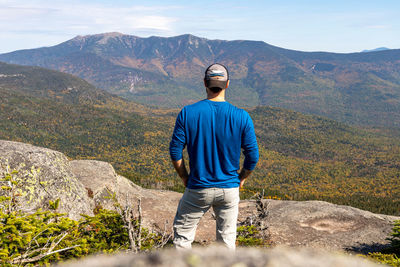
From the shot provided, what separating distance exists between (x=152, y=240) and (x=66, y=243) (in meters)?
2.52

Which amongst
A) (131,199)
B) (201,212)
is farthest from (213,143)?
(131,199)

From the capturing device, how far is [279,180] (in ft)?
487

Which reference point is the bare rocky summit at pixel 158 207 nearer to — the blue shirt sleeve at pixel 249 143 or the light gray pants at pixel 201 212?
the light gray pants at pixel 201 212

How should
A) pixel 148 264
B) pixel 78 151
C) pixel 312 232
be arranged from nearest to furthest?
pixel 148 264 < pixel 312 232 < pixel 78 151

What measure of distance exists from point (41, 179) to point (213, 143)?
936 centimetres

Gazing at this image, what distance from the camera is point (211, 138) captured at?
4746 millimetres

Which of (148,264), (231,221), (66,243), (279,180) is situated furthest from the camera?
(279,180)

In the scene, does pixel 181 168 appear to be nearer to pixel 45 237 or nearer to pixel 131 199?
pixel 45 237


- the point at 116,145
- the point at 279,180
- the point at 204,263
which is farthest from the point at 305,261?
the point at 116,145

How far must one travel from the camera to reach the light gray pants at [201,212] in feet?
15.9

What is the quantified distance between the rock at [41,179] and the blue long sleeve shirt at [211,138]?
7.75m

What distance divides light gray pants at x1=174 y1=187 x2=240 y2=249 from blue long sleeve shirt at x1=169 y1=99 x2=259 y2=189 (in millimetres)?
188

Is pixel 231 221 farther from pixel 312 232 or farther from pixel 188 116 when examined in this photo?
pixel 312 232

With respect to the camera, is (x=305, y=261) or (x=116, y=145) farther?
(x=116, y=145)
